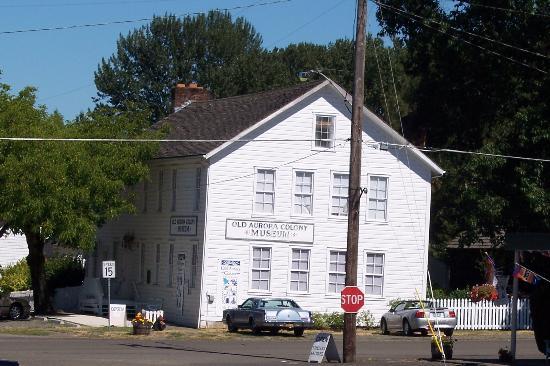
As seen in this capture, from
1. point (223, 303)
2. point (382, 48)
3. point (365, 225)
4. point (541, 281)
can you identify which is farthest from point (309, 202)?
point (382, 48)

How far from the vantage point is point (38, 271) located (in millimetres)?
45500

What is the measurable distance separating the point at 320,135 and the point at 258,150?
2624 mm

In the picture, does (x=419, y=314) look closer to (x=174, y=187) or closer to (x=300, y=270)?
(x=300, y=270)

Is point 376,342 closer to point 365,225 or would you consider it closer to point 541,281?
point 365,225

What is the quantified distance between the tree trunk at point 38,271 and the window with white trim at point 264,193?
8570 millimetres

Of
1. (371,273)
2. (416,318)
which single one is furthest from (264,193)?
(416,318)

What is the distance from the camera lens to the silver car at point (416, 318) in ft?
132

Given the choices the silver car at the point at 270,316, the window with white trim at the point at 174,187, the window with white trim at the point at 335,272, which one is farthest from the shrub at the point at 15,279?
the window with white trim at the point at 335,272

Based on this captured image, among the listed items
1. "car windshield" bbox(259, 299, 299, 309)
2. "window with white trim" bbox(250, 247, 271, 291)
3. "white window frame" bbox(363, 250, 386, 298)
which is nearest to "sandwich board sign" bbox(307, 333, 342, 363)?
"car windshield" bbox(259, 299, 299, 309)

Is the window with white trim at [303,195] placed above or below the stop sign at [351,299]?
above

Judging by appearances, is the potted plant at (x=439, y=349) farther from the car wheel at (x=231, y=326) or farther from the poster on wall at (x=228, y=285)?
the poster on wall at (x=228, y=285)

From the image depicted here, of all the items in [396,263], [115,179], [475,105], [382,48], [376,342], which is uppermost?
[382,48]

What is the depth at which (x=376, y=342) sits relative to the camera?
37.5 metres

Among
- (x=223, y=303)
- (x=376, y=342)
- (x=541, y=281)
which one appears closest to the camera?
(x=541, y=281)
